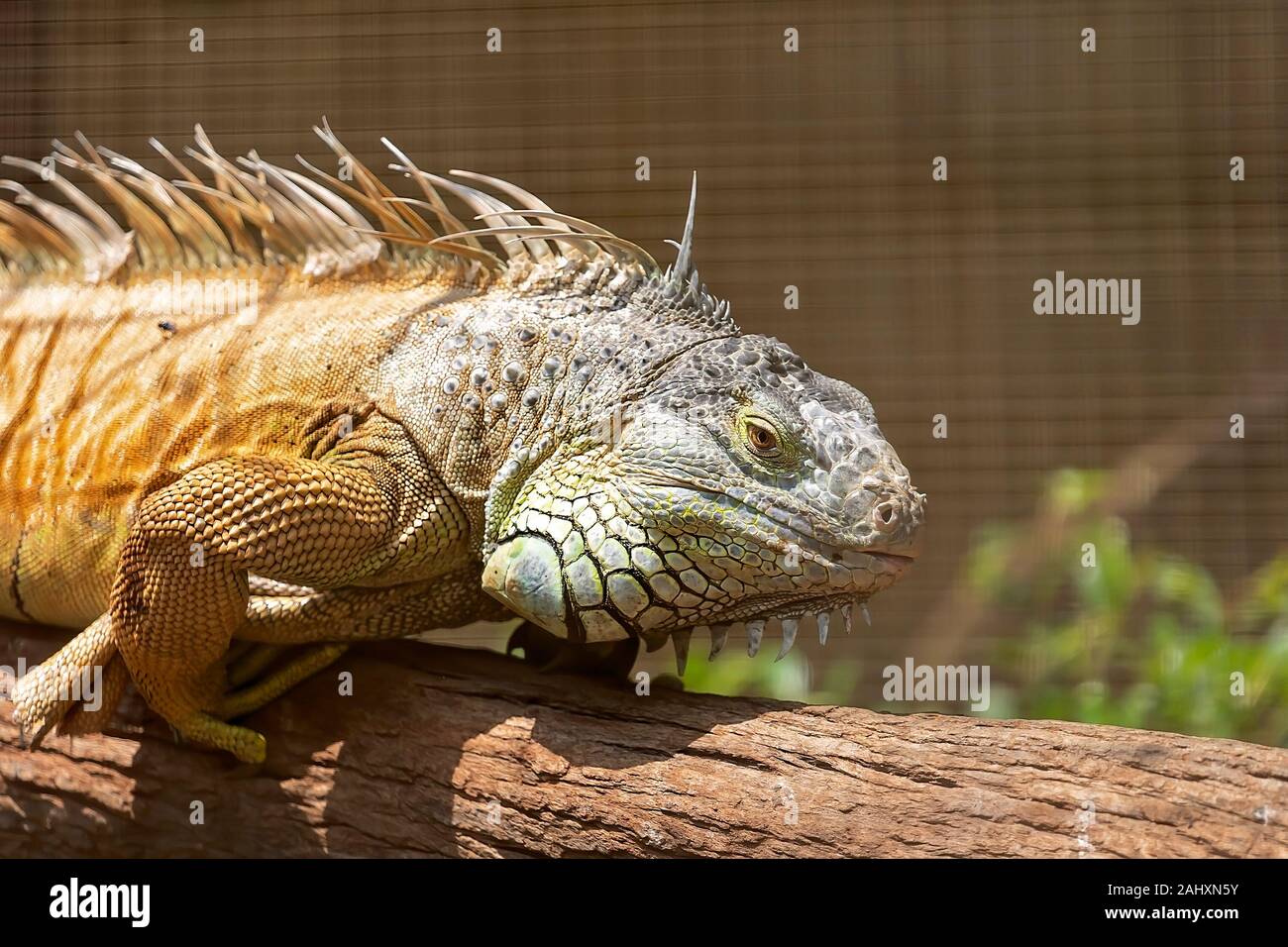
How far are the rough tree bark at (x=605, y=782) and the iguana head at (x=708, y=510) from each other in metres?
0.27

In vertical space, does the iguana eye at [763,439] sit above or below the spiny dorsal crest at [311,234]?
below

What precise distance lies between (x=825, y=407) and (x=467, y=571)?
1043mm

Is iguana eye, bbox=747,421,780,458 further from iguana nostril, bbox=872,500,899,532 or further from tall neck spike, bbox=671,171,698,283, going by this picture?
tall neck spike, bbox=671,171,698,283

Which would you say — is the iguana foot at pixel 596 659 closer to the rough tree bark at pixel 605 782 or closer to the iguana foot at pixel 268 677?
the rough tree bark at pixel 605 782

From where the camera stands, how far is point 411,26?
5375mm

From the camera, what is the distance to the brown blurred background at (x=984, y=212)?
18.9 ft

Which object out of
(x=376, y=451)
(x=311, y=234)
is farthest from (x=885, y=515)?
(x=311, y=234)

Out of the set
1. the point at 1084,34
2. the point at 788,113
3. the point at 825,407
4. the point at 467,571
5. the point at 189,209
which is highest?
the point at 1084,34

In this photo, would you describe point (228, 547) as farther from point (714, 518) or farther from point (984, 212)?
point (984, 212)

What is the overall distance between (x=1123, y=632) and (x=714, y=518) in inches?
139

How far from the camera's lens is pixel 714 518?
8.16 feet

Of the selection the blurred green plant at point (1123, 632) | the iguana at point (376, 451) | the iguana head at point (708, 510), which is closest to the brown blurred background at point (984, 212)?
the blurred green plant at point (1123, 632)
